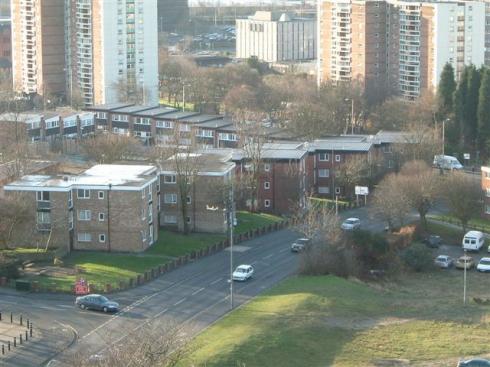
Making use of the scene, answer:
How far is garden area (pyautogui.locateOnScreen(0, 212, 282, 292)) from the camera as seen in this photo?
40.5 m

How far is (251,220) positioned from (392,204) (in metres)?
5.58

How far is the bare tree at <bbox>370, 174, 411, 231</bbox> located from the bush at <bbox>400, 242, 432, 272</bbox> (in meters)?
3.80

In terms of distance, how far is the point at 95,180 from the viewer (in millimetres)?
44875

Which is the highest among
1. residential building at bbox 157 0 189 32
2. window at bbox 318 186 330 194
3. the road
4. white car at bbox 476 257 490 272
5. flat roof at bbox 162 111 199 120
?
residential building at bbox 157 0 189 32

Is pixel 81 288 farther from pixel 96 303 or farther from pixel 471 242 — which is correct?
pixel 471 242

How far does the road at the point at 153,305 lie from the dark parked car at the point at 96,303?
0.19m

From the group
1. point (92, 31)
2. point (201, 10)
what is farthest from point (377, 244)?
point (201, 10)

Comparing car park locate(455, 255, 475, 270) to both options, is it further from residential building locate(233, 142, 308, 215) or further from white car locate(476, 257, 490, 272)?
residential building locate(233, 142, 308, 215)

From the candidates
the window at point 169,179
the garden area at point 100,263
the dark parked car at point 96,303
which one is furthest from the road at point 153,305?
the window at point 169,179

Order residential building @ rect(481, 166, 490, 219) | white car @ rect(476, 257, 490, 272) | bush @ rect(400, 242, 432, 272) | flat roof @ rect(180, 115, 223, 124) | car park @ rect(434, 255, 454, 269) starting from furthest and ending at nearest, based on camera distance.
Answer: flat roof @ rect(180, 115, 223, 124) < residential building @ rect(481, 166, 490, 219) < car park @ rect(434, 255, 454, 269) < white car @ rect(476, 257, 490, 272) < bush @ rect(400, 242, 432, 272)

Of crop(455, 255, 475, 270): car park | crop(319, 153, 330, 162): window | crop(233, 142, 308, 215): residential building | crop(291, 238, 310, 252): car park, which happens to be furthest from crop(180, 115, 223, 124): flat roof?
crop(455, 255, 475, 270): car park

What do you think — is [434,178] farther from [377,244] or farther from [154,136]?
[154,136]

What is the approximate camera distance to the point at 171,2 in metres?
134

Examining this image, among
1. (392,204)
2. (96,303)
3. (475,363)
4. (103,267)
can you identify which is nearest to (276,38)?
(392,204)
